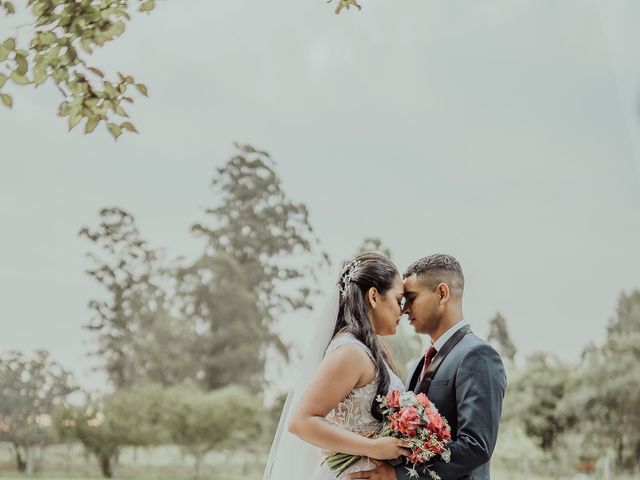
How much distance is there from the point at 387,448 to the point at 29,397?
14791 mm

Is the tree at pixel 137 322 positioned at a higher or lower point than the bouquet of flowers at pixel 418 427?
higher

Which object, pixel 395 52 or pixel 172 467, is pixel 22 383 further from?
pixel 395 52

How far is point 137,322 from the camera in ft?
56.0

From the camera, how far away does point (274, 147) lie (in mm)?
21578

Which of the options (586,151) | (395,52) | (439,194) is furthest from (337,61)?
(586,151)

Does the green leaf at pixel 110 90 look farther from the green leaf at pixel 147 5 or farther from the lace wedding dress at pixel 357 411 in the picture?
the lace wedding dress at pixel 357 411

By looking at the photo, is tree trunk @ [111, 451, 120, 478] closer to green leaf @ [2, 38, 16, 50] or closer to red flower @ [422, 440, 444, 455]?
green leaf @ [2, 38, 16, 50]

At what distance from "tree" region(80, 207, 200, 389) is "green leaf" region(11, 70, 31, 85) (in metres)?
14.7

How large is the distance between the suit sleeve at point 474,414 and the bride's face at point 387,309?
0.87ft

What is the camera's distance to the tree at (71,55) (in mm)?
2633

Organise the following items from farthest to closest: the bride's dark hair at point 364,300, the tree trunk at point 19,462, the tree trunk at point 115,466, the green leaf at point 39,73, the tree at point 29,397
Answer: the tree trunk at point 115,466 → the tree at point 29,397 → the tree trunk at point 19,462 → the green leaf at point 39,73 → the bride's dark hair at point 364,300

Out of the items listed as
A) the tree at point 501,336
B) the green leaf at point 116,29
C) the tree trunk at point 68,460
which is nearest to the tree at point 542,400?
the tree at point 501,336

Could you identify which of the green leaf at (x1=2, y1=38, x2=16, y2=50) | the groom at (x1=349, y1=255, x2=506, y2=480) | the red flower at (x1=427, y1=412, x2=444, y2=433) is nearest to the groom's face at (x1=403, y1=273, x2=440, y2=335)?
the groom at (x1=349, y1=255, x2=506, y2=480)

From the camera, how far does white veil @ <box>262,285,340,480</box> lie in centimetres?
Answer: 267
